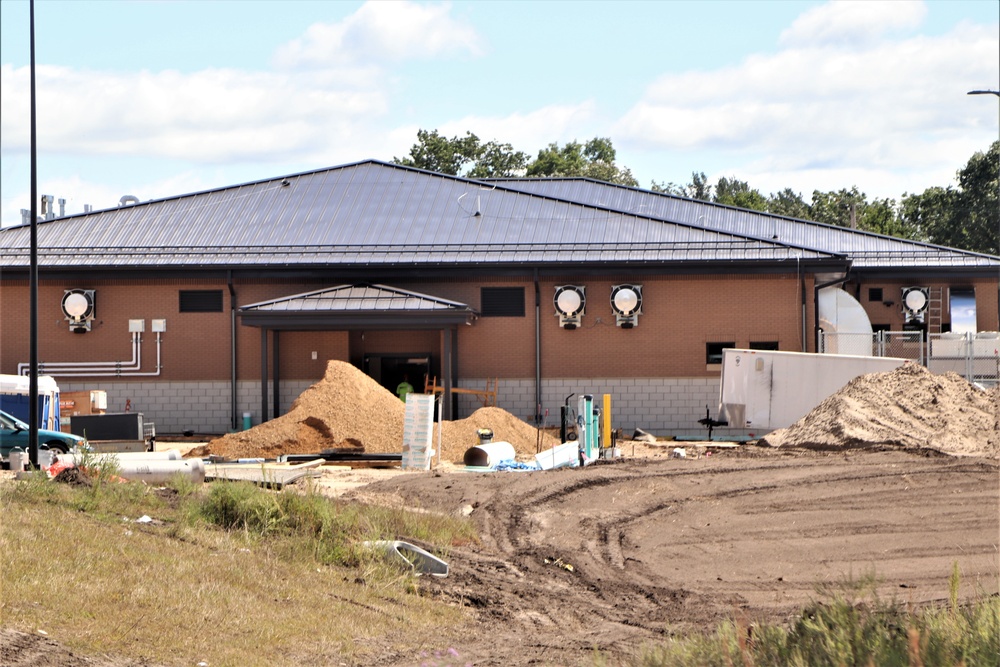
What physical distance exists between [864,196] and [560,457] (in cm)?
7821

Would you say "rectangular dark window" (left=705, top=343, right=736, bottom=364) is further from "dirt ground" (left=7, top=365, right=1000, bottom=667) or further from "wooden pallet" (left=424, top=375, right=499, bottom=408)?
"wooden pallet" (left=424, top=375, right=499, bottom=408)

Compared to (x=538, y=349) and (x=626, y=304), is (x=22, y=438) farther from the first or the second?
(x=626, y=304)

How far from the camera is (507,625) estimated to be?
12117 millimetres

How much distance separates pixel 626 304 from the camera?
108 feet

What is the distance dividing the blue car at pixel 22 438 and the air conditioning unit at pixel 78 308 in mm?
9678

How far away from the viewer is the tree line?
7225 centimetres

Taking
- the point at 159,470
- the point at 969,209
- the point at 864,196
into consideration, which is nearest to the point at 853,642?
the point at 159,470

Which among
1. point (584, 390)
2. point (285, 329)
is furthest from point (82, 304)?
point (584, 390)

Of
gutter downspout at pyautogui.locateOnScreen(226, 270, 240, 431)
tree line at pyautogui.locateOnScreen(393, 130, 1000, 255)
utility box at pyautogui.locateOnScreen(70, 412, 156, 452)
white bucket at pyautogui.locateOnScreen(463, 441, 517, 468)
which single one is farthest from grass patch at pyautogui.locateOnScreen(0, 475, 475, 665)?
tree line at pyautogui.locateOnScreen(393, 130, 1000, 255)

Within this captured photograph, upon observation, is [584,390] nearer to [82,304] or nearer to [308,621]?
[82,304]

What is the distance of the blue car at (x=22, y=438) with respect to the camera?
2361 centimetres

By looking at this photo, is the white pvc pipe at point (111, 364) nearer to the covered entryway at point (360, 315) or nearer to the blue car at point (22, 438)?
the covered entryway at point (360, 315)

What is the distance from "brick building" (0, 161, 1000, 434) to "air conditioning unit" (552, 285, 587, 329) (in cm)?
7

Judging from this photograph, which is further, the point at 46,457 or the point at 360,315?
the point at 360,315
